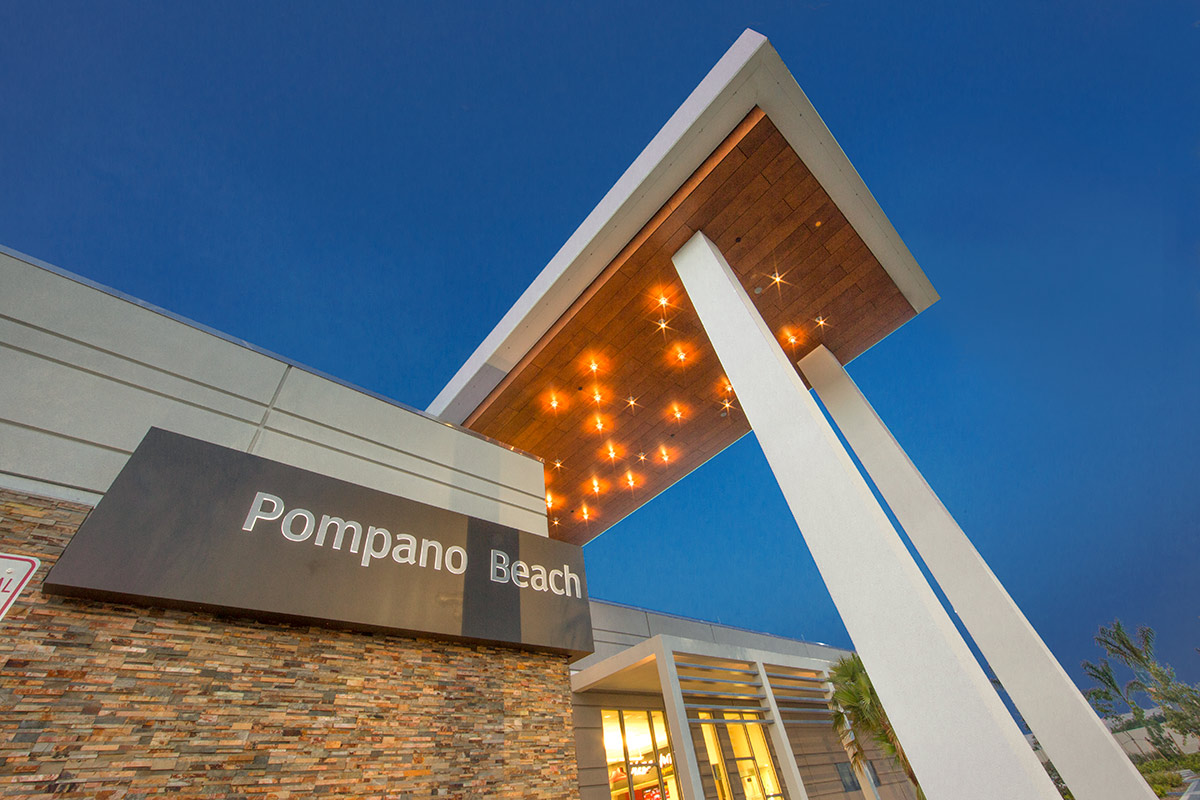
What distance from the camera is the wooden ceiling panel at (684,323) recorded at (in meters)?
7.70

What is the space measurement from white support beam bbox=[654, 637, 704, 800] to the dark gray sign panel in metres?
2.36

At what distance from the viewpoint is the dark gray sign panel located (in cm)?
382

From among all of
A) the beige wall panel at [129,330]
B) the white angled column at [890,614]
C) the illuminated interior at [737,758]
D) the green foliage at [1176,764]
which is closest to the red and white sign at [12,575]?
the beige wall panel at [129,330]

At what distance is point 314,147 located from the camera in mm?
63594

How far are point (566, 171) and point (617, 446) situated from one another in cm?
5444

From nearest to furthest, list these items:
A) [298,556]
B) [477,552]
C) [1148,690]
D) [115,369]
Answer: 1. [298,556]
2. [115,369]
3. [477,552]
4. [1148,690]

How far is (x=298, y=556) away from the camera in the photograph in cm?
460

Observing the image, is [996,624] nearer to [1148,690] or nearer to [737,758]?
[737,758]

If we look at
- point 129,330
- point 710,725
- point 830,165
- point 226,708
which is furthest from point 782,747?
point 129,330

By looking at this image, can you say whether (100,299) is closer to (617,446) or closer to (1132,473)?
(617,446)

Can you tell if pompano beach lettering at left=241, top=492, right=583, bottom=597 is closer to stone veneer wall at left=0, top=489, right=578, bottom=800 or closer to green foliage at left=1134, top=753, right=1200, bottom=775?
stone veneer wall at left=0, top=489, right=578, bottom=800

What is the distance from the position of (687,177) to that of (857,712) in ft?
38.6

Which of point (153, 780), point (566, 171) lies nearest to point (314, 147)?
point (566, 171)

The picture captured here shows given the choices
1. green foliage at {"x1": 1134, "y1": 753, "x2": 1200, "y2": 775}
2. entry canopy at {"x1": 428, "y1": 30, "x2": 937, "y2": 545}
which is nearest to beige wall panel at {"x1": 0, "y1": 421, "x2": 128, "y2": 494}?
entry canopy at {"x1": 428, "y1": 30, "x2": 937, "y2": 545}
